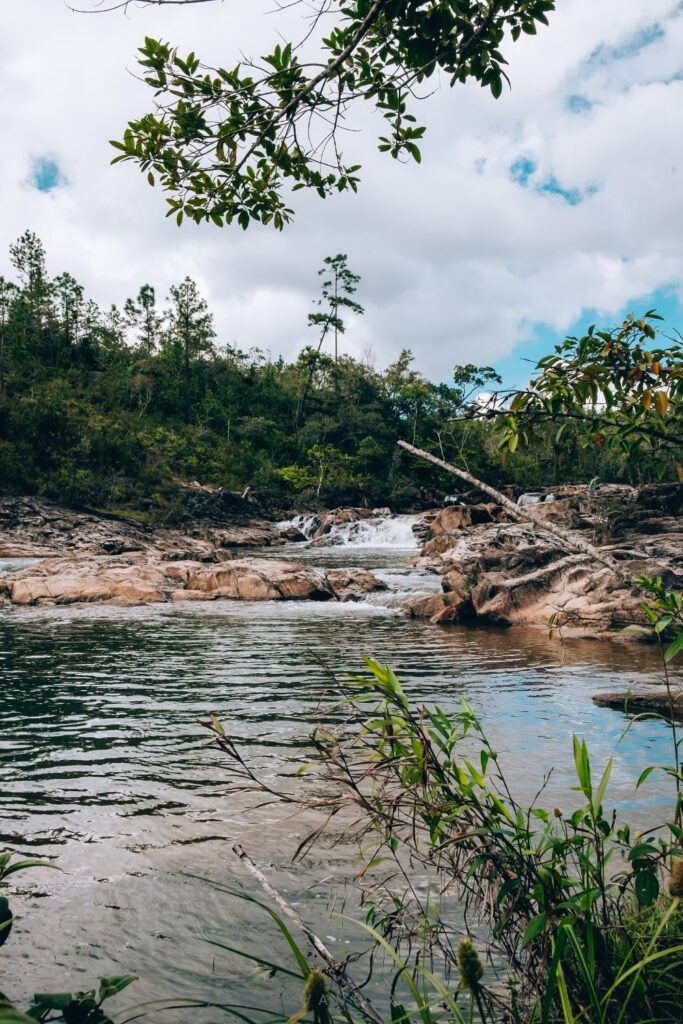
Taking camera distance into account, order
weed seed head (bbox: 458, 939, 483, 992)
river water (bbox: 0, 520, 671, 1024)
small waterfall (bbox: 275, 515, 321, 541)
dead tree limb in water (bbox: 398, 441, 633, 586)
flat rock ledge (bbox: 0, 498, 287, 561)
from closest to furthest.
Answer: weed seed head (bbox: 458, 939, 483, 992) → dead tree limb in water (bbox: 398, 441, 633, 586) → river water (bbox: 0, 520, 671, 1024) → flat rock ledge (bbox: 0, 498, 287, 561) → small waterfall (bbox: 275, 515, 321, 541)

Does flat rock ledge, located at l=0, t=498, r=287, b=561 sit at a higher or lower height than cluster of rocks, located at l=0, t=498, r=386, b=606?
higher

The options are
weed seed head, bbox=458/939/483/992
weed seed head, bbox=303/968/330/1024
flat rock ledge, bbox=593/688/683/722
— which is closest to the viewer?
weed seed head, bbox=303/968/330/1024

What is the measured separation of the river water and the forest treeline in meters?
32.5

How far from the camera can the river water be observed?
364cm

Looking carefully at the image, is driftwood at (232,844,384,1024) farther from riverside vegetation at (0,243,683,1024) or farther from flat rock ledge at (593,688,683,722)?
flat rock ledge at (593,688,683,722)

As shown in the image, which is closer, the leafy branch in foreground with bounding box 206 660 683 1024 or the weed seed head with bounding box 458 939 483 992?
the weed seed head with bounding box 458 939 483 992

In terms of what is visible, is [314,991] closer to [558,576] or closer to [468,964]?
[468,964]

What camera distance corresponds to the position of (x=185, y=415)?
69.3 metres

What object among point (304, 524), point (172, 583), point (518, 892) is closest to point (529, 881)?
point (518, 892)

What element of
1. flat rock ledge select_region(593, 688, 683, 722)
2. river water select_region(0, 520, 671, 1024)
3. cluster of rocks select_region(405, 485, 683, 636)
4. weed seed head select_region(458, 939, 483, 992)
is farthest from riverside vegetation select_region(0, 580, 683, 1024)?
cluster of rocks select_region(405, 485, 683, 636)

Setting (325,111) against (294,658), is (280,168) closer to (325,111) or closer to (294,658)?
(325,111)

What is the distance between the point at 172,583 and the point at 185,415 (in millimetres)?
50830

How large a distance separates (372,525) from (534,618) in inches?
1098

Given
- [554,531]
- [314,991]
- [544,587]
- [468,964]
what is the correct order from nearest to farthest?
[314,991] < [468,964] < [554,531] < [544,587]
